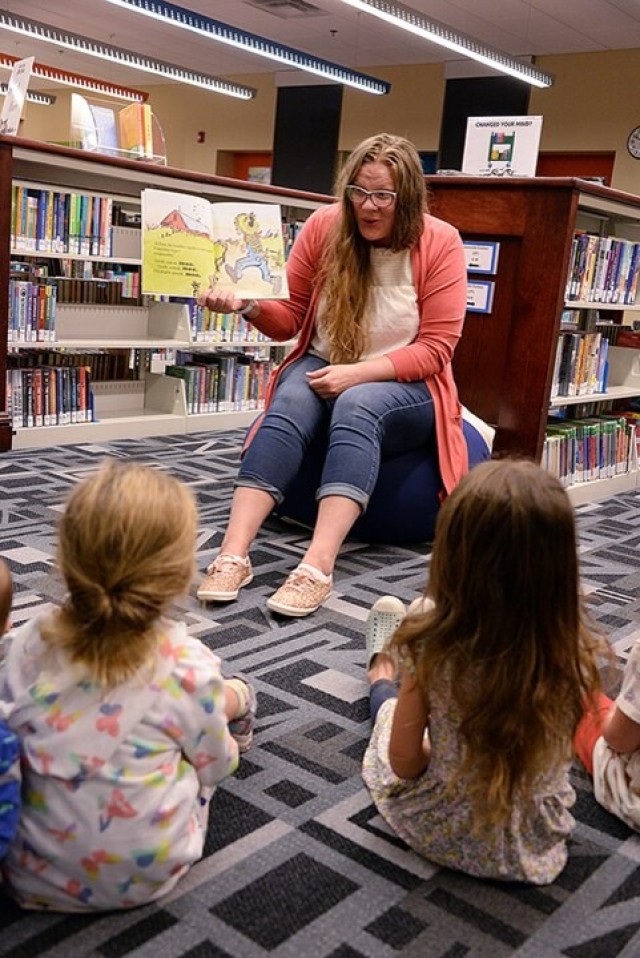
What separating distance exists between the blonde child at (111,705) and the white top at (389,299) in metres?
1.70

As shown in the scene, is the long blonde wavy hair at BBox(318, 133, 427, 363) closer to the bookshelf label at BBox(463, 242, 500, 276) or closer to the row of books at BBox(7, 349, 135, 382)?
the bookshelf label at BBox(463, 242, 500, 276)

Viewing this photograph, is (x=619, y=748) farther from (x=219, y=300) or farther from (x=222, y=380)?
(x=222, y=380)

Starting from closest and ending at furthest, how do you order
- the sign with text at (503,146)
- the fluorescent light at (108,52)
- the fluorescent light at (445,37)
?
the sign with text at (503,146)
the fluorescent light at (445,37)
the fluorescent light at (108,52)

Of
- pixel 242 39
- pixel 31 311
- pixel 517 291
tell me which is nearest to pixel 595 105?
pixel 242 39

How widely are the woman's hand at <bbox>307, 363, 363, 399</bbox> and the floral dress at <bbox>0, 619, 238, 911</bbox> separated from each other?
1.51 metres

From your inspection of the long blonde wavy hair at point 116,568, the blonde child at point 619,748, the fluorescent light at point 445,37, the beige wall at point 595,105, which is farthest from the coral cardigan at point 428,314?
the beige wall at point 595,105

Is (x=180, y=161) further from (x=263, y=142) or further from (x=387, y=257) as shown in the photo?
(x=387, y=257)

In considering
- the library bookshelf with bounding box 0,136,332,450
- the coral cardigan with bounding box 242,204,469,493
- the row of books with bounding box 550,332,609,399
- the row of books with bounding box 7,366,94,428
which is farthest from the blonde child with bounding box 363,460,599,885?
the row of books with bounding box 7,366,94,428

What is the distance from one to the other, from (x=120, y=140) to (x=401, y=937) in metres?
3.95

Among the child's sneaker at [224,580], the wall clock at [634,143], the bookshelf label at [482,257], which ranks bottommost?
the child's sneaker at [224,580]

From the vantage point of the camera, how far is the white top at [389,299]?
279 centimetres

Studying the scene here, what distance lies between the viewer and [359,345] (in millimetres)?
2779

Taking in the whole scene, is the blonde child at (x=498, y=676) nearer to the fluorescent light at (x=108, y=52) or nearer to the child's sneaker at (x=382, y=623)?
the child's sneaker at (x=382, y=623)

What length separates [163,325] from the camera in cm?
469
